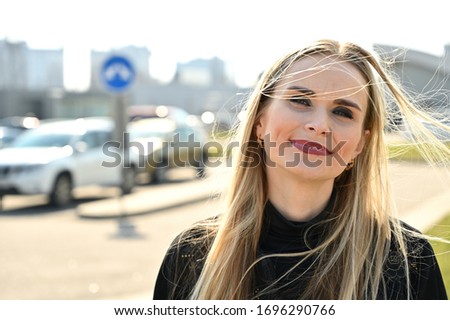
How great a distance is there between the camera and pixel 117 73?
10.3 metres

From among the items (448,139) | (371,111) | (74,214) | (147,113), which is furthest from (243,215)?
(147,113)

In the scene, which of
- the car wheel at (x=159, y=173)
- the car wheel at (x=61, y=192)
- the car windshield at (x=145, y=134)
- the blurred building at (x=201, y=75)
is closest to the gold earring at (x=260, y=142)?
the car wheel at (x=61, y=192)

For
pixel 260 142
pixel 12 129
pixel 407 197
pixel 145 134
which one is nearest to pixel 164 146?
pixel 145 134

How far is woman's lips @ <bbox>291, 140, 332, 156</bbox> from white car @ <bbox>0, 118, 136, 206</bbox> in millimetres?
9726

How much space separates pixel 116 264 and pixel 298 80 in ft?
19.8

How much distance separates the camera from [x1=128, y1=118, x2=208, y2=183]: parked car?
1566cm

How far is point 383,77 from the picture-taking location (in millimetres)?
2176

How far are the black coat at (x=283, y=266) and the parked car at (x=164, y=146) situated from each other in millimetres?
12703

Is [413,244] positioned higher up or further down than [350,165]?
further down

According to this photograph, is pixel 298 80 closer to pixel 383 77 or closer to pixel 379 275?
pixel 383 77

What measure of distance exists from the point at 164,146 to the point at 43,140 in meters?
3.99

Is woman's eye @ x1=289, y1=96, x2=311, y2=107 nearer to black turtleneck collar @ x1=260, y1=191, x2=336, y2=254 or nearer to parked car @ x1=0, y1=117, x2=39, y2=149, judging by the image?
black turtleneck collar @ x1=260, y1=191, x2=336, y2=254

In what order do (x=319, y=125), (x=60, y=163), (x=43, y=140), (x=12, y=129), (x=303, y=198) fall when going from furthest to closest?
(x=12, y=129) < (x=43, y=140) < (x=60, y=163) < (x=303, y=198) < (x=319, y=125)

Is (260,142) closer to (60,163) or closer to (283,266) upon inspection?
(283,266)
